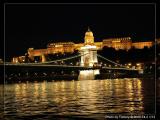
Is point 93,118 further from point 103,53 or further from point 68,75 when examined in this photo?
point 103,53

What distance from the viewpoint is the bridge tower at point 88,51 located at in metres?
66.1

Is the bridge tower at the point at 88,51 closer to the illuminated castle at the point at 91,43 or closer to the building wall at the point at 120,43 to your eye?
the illuminated castle at the point at 91,43

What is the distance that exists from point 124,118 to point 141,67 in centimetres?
5576

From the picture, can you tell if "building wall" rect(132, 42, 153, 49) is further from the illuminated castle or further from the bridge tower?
the bridge tower

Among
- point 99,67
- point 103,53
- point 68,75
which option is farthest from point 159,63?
point 103,53

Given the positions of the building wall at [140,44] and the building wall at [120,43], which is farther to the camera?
the building wall at [120,43]

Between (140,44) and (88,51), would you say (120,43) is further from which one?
(88,51)

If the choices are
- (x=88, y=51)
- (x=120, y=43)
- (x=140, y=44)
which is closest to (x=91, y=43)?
(x=88, y=51)

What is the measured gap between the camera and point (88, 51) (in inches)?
2771

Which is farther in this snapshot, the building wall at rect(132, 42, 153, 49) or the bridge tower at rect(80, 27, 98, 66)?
the building wall at rect(132, 42, 153, 49)

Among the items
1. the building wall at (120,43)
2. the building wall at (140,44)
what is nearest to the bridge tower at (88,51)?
the building wall at (120,43)

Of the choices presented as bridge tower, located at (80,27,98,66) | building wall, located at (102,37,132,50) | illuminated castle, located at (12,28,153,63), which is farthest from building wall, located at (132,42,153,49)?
bridge tower, located at (80,27,98,66)

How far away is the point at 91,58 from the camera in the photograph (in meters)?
68.2

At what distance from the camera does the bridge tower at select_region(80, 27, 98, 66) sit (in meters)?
66.1
